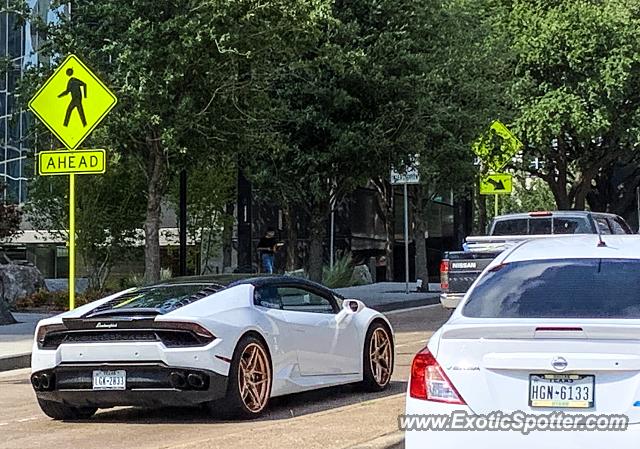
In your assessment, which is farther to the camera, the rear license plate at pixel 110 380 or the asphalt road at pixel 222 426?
the rear license plate at pixel 110 380

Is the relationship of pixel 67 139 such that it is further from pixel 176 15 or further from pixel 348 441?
pixel 348 441

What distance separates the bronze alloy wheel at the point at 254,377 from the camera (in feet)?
32.1

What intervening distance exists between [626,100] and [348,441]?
96.3 ft

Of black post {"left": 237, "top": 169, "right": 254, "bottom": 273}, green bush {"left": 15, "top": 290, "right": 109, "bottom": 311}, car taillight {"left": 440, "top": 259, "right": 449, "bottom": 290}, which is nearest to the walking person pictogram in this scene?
car taillight {"left": 440, "top": 259, "right": 449, "bottom": 290}

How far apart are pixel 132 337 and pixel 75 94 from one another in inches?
246

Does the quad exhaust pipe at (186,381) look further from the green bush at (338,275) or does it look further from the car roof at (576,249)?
the green bush at (338,275)

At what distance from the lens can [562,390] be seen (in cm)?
569

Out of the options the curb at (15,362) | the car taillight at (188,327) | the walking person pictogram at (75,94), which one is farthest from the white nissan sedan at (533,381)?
the curb at (15,362)

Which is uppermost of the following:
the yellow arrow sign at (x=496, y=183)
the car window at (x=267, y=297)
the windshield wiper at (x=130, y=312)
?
the yellow arrow sign at (x=496, y=183)

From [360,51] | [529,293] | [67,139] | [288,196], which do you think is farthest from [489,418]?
[288,196]

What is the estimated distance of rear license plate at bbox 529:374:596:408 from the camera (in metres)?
5.66

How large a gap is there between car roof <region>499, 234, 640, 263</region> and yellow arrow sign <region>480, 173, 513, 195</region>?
21370 millimetres

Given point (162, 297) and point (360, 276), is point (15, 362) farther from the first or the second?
point (360, 276)

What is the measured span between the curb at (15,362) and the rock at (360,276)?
17.7 meters
